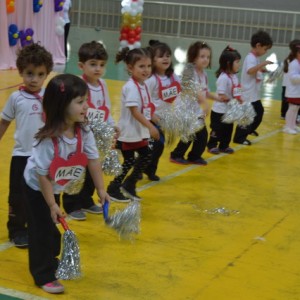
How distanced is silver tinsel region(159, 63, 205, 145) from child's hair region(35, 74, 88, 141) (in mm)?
2452

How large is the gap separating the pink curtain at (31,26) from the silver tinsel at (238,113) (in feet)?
26.6

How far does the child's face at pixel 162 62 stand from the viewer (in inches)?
238

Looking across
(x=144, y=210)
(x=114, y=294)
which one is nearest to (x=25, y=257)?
(x=114, y=294)

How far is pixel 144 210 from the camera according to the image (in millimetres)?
5461

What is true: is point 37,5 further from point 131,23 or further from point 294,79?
point 294,79

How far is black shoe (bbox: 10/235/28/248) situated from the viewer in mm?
4426

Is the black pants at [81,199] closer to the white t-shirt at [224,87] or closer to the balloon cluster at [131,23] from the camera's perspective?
the white t-shirt at [224,87]

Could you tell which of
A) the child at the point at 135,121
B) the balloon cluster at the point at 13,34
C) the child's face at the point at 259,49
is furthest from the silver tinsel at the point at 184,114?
the balloon cluster at the point at 13,34

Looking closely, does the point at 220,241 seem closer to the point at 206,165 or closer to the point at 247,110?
the point at 206,165

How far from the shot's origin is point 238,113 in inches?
291

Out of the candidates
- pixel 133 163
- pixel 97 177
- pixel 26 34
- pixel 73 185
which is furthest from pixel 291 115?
pixel 26 34

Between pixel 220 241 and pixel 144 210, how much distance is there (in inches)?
35.9

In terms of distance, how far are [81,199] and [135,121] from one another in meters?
0.86

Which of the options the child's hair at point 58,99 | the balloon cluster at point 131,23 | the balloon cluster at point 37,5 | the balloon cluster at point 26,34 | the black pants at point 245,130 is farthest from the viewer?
the balloon cluster at point 131,23
